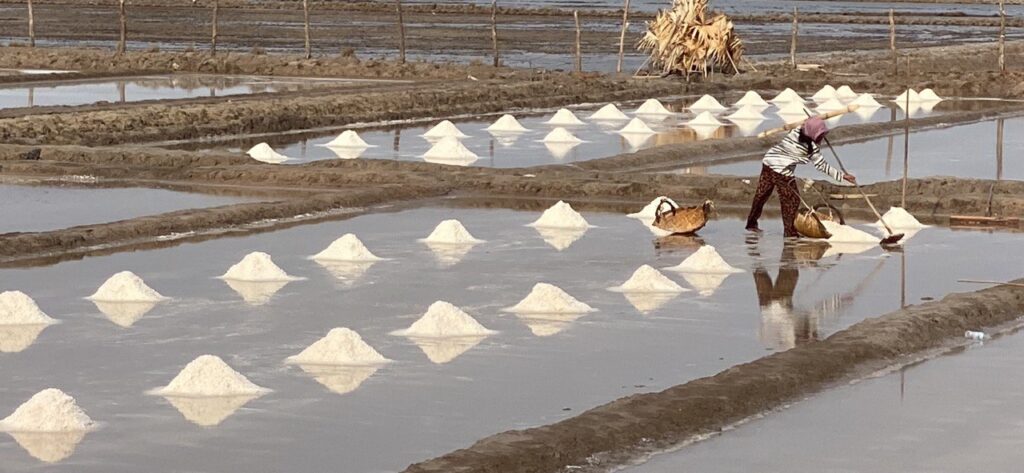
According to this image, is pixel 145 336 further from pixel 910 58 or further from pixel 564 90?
pixel 910 58

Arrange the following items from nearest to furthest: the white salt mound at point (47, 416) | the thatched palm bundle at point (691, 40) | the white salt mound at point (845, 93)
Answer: the white salt mound at point (47, 416)
the white salt mound at point (845, 93)
the thatched palm bundle at point (691, 40)

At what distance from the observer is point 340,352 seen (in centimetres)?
873

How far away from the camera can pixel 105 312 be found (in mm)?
10117

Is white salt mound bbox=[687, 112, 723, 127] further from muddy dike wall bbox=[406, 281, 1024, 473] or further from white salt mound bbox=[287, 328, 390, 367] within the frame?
white salt mound bbox=[287, 328, 390, 367]

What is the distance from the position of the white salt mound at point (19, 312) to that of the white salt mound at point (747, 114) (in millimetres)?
15192

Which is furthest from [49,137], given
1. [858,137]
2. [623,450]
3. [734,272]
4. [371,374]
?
[623,450]

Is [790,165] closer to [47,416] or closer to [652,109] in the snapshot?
[47,416]

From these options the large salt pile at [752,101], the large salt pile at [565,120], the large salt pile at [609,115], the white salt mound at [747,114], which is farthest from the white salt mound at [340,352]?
the large salt pile at [752,101]

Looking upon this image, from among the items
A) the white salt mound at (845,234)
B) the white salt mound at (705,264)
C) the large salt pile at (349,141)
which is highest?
the large salt pile at (349,141)

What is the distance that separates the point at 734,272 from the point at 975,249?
2.09 meters

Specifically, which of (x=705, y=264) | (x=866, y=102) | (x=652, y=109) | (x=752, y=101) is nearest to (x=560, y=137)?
(x=652, y=109)

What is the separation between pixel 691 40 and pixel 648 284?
20247 mm

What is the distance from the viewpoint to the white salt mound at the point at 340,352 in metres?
8.72

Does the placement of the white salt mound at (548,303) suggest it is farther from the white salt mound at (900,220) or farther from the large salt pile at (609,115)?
the large salt pile at (609,115)
